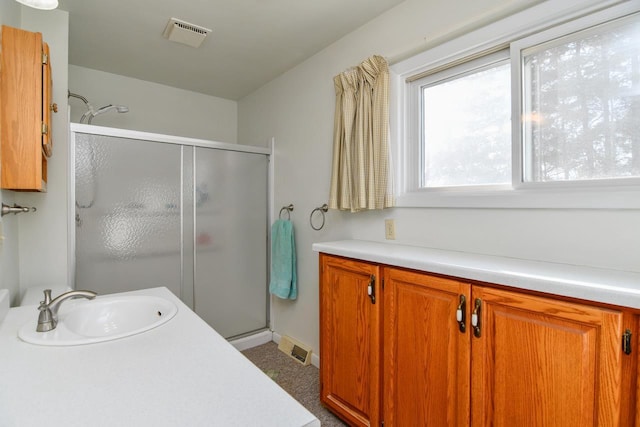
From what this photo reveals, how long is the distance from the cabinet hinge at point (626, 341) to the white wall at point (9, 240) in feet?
6.79

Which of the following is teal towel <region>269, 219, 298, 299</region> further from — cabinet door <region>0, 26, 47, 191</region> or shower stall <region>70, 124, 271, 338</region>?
cabinet door <region>0, 26, 47, 191</region>

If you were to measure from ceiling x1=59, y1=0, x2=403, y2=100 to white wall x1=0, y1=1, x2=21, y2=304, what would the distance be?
37 centimetres

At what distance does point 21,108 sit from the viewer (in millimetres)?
1242

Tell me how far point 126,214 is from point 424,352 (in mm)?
2076

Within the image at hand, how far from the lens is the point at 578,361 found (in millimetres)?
910

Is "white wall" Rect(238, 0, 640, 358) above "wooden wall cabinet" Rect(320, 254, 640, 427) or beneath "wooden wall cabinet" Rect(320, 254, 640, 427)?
above

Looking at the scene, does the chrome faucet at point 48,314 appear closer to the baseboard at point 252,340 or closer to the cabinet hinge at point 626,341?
the cabinet hinge at point 626,341

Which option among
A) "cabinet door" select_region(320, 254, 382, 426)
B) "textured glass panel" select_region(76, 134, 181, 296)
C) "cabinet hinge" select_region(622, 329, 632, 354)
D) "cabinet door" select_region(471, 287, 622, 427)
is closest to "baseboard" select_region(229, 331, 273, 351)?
"textured glass panel" select_region(76, 134, 181, 296)

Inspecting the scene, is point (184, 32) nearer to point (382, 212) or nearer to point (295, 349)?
point (382, 212)

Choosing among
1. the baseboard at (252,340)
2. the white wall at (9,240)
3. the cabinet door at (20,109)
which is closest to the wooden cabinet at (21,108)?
the cabinet door at (20,109)

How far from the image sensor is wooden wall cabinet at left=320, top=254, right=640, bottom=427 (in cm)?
87

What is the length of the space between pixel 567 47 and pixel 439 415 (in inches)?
62.0

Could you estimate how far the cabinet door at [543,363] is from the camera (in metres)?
0.87

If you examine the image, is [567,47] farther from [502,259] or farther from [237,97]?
[237,97]
